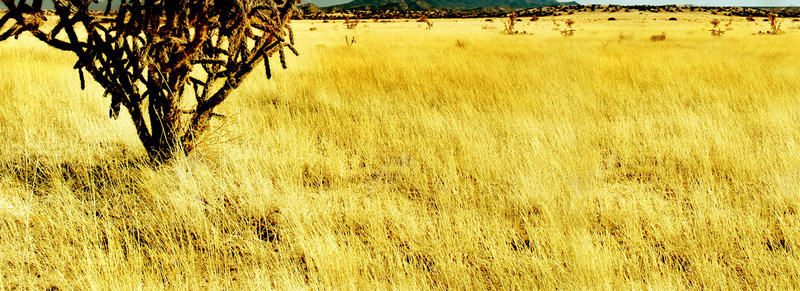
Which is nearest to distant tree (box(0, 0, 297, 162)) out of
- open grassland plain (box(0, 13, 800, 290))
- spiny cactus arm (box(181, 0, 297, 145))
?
spiny cactus arm (box(181, 0, 297, 145))

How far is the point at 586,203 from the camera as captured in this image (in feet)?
8.43

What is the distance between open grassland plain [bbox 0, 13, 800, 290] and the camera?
1990mm

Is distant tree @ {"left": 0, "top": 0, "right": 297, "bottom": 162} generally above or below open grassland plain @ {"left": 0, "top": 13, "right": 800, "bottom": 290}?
above

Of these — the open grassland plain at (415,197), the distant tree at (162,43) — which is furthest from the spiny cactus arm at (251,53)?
the open grassland plain at (415,197)

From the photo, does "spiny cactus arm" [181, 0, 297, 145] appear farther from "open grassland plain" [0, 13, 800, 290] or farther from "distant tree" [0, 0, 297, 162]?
"open grassland plain" [0, 13, 800, 290]

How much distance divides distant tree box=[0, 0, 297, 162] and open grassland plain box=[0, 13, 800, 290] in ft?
1.26

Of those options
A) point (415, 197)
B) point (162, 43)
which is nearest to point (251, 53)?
point (162, 43)

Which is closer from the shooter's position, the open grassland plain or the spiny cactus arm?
the open grassland plain

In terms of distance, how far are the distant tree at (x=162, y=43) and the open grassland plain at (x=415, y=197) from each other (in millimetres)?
383

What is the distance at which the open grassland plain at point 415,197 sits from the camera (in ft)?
6.53

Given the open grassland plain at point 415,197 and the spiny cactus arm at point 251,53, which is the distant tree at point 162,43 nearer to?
the spiny cactus arm at point 251,53

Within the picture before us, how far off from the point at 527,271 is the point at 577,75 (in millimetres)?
5523

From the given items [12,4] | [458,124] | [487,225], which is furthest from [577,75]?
[12,4]

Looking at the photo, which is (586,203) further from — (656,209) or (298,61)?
(298,61)
